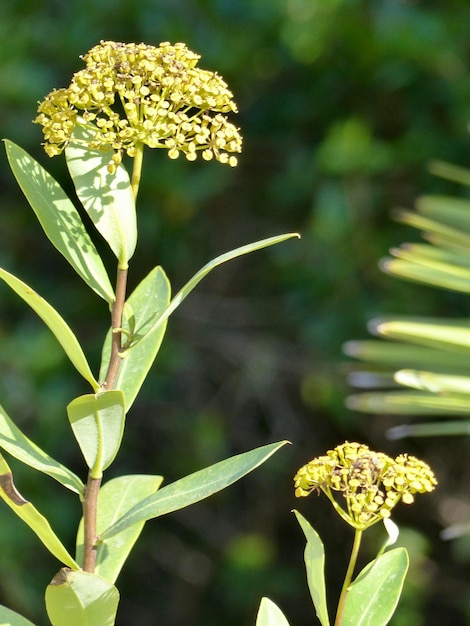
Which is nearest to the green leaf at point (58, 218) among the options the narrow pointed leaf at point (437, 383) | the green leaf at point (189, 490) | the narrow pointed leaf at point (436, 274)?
the green leaf at point (189, 490)

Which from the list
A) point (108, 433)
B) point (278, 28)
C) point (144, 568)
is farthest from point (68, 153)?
point (144, 568)

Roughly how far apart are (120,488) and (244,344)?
1476 mm

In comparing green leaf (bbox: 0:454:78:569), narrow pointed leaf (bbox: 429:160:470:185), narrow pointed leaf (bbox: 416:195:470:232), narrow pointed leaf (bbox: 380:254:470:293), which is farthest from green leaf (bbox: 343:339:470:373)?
→ green leaf (bbox: 0:454:78:569)

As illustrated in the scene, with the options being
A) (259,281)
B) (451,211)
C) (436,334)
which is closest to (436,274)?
(436,334)

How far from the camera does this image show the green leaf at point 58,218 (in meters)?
0.48

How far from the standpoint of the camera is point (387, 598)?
449mm

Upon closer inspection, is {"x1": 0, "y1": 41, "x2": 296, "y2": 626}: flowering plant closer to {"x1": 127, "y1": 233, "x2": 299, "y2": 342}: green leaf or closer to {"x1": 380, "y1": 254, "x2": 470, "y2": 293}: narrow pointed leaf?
{"x1": 127, "y1": 233, "x2": 299, "y2": 342}: green leaf

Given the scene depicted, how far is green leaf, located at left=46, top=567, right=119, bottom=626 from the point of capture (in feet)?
1.36

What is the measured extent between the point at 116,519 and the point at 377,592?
157 mm

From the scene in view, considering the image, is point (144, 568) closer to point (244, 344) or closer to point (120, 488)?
point (244, 344)

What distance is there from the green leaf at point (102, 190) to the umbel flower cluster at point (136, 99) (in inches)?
0.4

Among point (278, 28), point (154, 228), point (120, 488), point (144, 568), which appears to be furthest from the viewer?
point (144, 568)

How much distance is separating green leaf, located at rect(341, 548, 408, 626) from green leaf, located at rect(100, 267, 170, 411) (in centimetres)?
15

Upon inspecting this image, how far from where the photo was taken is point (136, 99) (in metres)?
0.46
